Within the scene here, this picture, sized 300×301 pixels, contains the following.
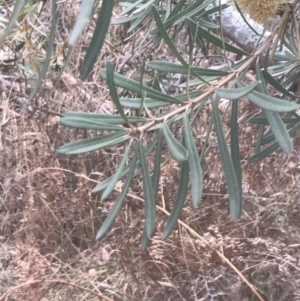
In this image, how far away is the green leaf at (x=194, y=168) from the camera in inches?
19.2

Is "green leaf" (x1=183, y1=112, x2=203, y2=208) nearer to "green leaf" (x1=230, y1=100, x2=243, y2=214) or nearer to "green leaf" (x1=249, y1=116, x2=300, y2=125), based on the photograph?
"green leaf" (x1=230, y1=100, x2=243, y2=214)

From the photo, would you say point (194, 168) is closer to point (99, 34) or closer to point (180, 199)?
point (180, 199)

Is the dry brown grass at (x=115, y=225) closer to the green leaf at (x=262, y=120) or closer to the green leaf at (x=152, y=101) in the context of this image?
the green leaf at (x=262, y=120)

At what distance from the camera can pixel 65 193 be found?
63.3 inches

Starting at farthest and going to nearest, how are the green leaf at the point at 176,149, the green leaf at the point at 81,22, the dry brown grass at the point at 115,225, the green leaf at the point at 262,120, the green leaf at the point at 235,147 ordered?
the dry brown grass at the point at 115,225, the green leaf at the point at 262,120, the green leaf at the point at 235,147, the green leaf at the point at 176,149, the green leaf at the point at 81,22

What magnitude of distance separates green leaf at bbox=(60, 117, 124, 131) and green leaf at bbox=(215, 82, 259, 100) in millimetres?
118

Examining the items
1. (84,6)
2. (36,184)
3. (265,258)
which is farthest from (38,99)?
(84,6)

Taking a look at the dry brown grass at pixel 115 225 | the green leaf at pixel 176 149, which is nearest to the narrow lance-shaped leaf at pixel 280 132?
the green leaf at pixel 176 149

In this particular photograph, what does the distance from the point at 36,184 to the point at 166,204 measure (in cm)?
54

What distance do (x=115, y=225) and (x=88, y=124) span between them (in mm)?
939

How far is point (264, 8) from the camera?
0.49m

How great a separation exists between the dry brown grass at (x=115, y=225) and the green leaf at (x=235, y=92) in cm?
68

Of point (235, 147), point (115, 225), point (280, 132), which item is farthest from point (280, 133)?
point (115, 225)

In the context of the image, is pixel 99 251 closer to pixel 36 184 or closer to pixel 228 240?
pixel 36 184
